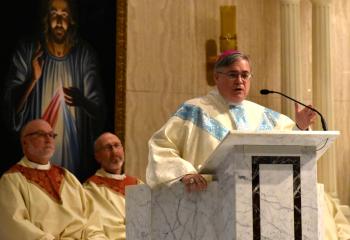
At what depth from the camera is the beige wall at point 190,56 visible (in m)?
8.26

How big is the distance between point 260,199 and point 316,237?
32 cm

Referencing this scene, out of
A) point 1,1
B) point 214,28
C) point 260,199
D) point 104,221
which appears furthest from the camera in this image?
point 214,28

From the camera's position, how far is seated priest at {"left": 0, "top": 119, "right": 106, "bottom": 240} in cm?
652

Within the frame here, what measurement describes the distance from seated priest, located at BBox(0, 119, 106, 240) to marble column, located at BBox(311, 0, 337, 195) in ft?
8.46

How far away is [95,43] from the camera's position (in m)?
8.21

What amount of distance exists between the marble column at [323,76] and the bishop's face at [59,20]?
261cm

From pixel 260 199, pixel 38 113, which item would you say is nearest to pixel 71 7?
pixel 38 113

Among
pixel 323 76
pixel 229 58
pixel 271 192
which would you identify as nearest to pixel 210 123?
pixel 229 58

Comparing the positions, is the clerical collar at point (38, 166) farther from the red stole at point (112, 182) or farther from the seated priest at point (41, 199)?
the red stole at point (112, 182)

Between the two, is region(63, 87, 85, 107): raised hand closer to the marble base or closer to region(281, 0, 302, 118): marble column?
region(281, 0, 302, 118): marble column

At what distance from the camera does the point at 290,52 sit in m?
8.36

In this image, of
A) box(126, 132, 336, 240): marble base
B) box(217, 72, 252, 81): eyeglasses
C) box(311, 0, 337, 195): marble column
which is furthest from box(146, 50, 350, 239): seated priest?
box(311, 0, 337, 195): marble column

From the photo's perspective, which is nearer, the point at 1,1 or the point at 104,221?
the point at 104,221

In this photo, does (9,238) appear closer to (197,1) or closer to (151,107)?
(151,107)
